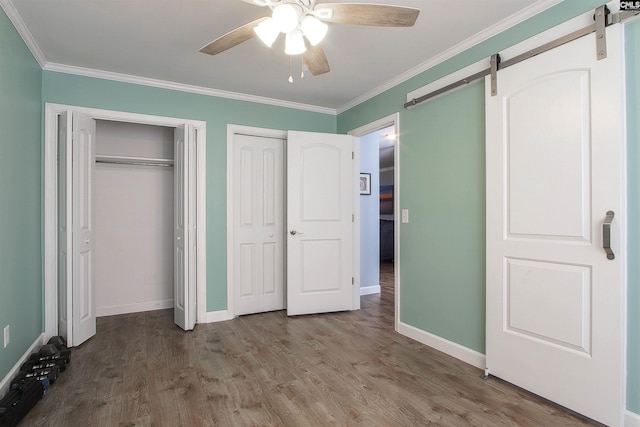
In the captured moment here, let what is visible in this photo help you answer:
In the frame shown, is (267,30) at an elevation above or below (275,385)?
above

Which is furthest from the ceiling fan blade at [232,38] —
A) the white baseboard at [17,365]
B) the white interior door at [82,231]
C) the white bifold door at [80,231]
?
the white baseboard at [17,365]

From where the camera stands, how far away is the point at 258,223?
13.5 ft

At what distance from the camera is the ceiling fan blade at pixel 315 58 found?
2062 mm

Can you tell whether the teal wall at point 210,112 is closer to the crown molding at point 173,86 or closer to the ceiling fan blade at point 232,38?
the crown molding at point 173,86

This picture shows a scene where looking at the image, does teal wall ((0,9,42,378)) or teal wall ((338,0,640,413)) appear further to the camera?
teal wall ((338,0,640,413))

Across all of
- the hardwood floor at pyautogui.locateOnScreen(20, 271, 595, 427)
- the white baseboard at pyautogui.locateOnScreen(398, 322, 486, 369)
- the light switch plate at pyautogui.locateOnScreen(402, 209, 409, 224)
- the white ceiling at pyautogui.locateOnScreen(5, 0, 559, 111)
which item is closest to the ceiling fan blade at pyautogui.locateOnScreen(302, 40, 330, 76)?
the white ceiling at pyautogui.locateOnScreen(5, 0, 559, 111)

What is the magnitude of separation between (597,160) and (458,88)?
1.21 m

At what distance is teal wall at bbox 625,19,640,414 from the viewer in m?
1.84

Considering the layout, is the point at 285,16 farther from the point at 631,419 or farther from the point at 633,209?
the point at 631,419

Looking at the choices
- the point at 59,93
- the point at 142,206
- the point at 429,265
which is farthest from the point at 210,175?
the point at 429,265

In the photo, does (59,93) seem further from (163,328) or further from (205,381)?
(205,381)

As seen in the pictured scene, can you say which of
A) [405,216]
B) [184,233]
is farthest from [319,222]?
[184,233]

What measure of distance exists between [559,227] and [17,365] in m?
3.64

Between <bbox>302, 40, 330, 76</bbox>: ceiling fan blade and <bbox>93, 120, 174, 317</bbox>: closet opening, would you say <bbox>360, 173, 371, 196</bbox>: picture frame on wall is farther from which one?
<bbox>302, 40, 330, 76</bbox>: ceiling fan blade
